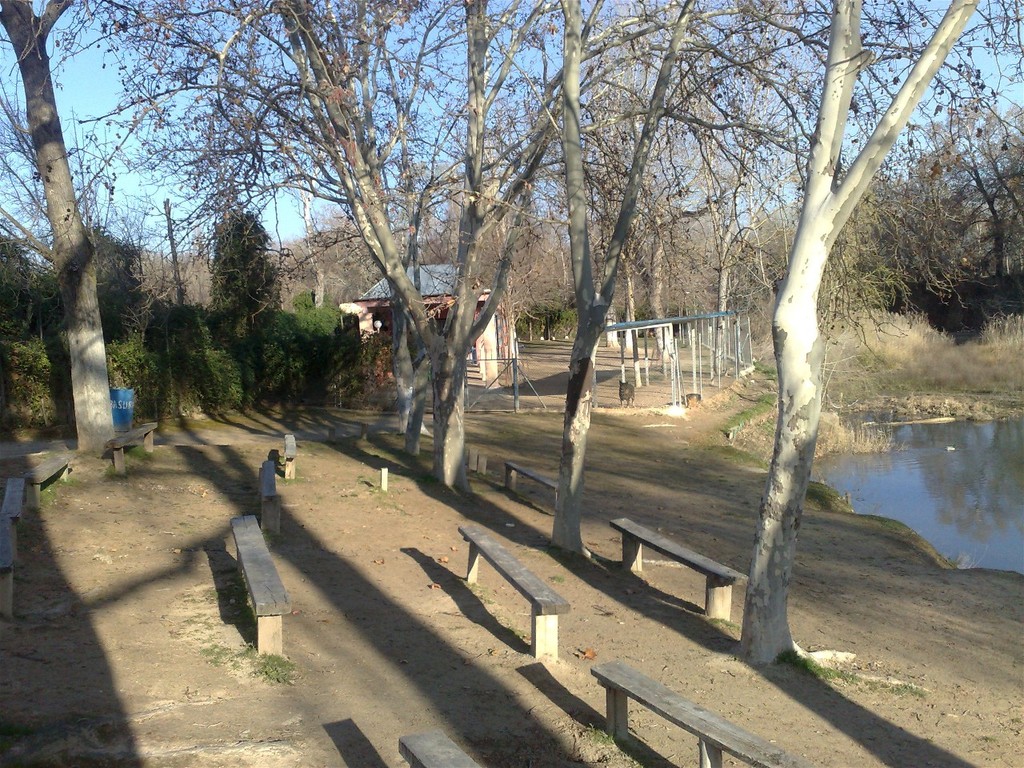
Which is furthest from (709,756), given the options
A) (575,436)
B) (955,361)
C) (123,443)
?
(955,361)

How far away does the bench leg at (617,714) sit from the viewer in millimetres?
5176

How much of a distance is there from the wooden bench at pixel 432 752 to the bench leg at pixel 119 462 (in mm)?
8017

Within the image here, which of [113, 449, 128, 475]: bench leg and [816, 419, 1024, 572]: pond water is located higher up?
[113, 449, 128, 475]: bench leg

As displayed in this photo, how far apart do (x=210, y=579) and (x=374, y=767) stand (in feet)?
11.8

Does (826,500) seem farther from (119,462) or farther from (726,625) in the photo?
(119,462)

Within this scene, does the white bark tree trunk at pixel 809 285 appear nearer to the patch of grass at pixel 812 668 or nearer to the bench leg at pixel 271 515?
the patch of grass at pixel 812 668

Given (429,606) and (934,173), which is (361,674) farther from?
(934,173)

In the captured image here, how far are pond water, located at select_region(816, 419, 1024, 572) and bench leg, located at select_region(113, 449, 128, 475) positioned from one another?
11.2 meters

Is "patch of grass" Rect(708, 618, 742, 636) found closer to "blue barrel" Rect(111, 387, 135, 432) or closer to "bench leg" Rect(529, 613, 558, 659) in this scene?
"bench leg" Rect(529, 613, 558, 659)

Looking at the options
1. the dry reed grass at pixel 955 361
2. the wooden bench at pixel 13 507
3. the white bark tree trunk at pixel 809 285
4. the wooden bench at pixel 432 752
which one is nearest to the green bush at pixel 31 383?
the wooden bench at pixel 13 507

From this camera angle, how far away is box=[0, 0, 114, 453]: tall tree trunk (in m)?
11.3

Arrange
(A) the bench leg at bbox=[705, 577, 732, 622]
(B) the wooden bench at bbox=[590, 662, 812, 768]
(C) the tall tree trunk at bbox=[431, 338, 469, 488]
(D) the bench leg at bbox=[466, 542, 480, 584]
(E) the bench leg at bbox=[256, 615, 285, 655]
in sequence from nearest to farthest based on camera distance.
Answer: (B) the wooden bench at bbox=[590, 662, 812, 768] → (E) the bench leg at bbox=[256, 615, 285, 655] → (A) the bench leg at bbox=[705, 577, 732, 622] → (D) the bench leg at bbox=[466, 542, 480, 584] → (C) the tall tree trunk at bbox=[431, 338, 469, 488]

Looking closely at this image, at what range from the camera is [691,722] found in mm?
4520

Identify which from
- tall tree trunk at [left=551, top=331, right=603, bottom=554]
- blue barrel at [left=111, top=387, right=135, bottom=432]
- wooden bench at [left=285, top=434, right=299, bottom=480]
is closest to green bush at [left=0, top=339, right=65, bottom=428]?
blue barrel at [left=111, top=387, right=135, bottom=432]
